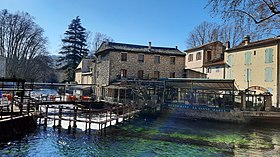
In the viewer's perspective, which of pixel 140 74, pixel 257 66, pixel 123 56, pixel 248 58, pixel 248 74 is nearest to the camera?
pixel 257 66

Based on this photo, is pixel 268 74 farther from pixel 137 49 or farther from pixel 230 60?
pixel 137 49

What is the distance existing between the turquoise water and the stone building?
14.2 metres

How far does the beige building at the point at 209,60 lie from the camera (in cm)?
3256

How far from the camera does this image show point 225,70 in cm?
3136

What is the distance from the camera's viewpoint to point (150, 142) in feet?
46.1

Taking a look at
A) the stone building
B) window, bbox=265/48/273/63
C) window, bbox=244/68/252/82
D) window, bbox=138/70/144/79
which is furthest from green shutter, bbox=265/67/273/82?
window, bbox=138/70/144/79

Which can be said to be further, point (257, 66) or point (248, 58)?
point (248, 58)

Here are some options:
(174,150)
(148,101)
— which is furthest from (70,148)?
(148,101)

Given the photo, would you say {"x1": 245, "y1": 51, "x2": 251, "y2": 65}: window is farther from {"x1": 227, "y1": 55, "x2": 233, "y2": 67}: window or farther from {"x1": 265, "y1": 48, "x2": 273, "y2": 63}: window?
{"x1": 227, "y1": 55, "x2": 233, "y2": 67}: window

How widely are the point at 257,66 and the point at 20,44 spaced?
4017 cm

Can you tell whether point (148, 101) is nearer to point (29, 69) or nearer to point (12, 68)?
point (12, 68)

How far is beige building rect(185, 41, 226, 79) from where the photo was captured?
3256 centimetres

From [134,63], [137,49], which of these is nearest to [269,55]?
[134,63]

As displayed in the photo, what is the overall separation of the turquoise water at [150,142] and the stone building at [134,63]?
1421 centimetres
